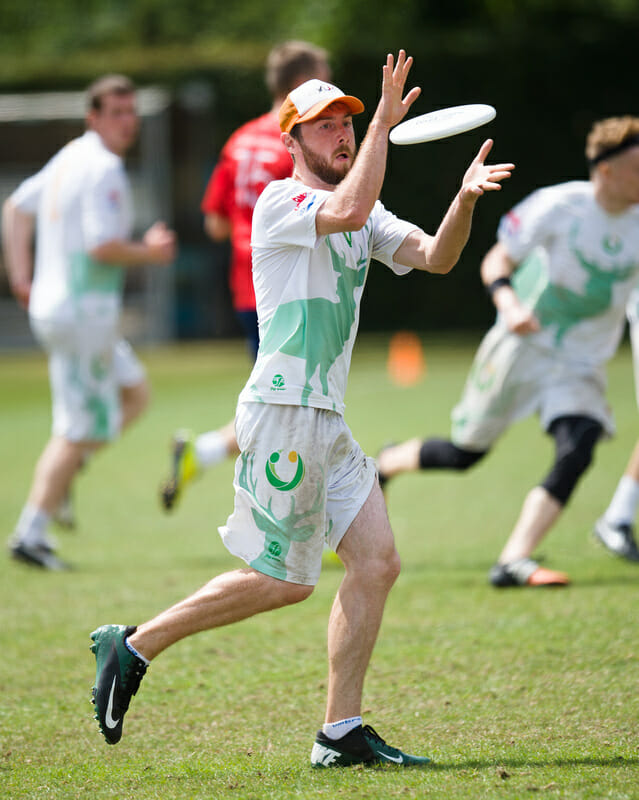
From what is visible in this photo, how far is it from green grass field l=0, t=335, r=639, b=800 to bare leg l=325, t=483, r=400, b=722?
25 centimetres

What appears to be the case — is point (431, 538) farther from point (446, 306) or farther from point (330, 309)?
point (446, 306)

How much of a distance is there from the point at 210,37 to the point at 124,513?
31.2 m

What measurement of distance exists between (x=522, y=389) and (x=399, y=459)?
0.89 metres

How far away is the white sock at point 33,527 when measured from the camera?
663 cm

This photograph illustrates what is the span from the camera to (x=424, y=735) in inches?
151

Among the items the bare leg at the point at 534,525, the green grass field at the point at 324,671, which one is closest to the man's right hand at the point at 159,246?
the green grass field at the point at 324,671

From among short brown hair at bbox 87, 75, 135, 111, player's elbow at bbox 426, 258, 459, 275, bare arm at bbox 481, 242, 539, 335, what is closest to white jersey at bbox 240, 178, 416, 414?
player's elbow at bbox 426, 258, 459, 275

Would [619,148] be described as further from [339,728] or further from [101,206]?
[339,728]

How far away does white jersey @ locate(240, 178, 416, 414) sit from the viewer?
3.61 metres

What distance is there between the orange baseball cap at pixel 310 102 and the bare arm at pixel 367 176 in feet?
0.52

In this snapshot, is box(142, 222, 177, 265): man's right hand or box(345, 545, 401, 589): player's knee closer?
box(345, 545, 401, 589): player's knee

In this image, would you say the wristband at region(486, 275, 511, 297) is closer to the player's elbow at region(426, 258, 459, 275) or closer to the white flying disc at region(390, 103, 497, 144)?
the player's elbow at region(426, 258, 459, 275)

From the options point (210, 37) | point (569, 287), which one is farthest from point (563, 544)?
point (210, 37)

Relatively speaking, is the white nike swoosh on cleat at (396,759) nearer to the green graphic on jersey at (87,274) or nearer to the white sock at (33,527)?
the white sock at (33,527)
